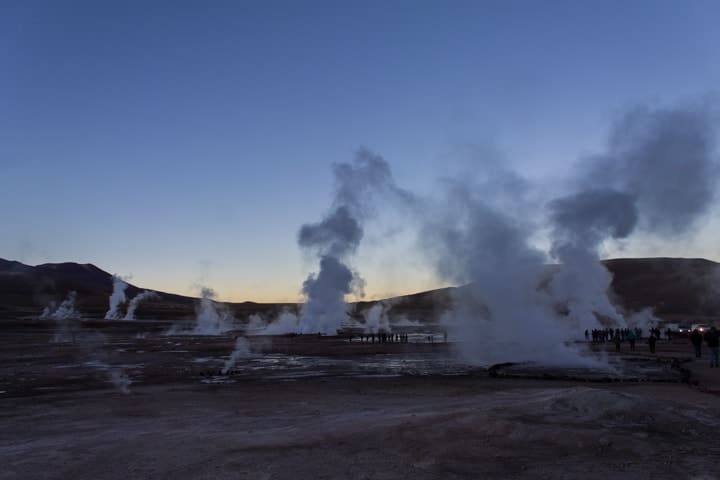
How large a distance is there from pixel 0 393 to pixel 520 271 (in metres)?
27.9

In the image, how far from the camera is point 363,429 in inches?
464

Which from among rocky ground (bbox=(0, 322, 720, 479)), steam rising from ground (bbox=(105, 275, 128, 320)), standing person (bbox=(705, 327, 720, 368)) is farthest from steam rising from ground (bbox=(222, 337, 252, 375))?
steam rising from ground (bbox=(105, 275, 128, 320))

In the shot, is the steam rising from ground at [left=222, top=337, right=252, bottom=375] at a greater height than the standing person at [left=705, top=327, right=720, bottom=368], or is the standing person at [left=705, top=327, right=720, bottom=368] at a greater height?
the standing person at [left=705, top=327, right=720, bottom=368]

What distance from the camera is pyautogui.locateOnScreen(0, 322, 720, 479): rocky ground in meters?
9.44

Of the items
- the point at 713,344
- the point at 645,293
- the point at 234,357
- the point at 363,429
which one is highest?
the point at 645,293

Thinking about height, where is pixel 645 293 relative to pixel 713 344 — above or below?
above

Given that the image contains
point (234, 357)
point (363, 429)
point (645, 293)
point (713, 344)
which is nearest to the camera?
point (363, 429)

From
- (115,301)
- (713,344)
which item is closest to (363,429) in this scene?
(713,344)

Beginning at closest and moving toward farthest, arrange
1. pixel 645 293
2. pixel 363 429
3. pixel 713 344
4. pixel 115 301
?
pixel 363 429, pixel 713 344, pixel 115 301, pixel 645 293

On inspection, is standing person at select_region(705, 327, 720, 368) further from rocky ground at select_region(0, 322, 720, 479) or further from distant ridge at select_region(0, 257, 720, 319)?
distant ridge at select_region(0, 257, 720, 319)

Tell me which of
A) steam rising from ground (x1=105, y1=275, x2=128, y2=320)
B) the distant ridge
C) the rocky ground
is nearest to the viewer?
the rocky ground

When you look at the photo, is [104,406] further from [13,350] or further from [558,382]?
[13,350]

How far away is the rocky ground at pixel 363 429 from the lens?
372 inches

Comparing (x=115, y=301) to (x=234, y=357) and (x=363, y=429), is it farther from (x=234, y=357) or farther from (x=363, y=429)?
(x=363, y=429)
